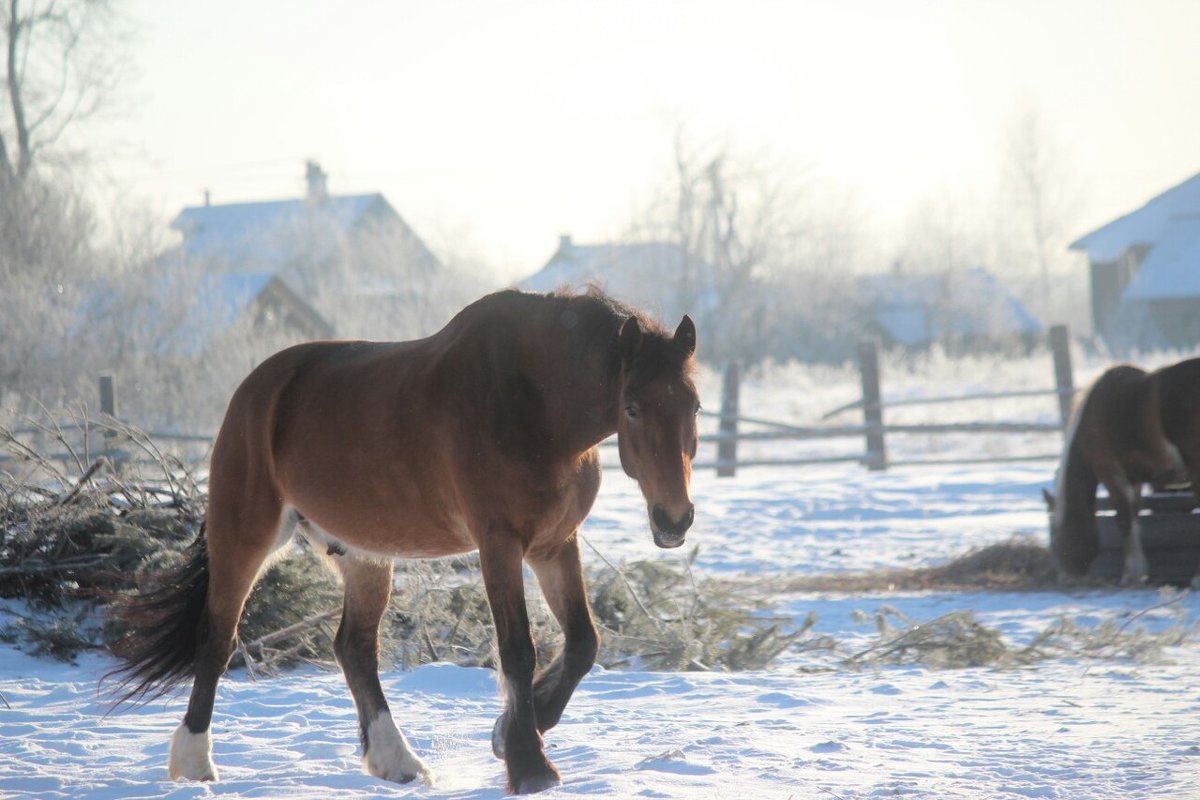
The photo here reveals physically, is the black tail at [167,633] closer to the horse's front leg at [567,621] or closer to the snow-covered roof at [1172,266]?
the horse's front leg at [567,621]

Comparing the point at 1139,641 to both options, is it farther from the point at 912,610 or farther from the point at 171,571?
the point at 171,571

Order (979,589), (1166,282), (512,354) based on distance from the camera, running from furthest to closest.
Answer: (1166,282) < (979,589) < (512,354)

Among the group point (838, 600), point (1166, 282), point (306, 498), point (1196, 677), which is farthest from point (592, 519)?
point (1166, 282)

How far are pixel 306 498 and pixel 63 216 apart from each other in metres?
22.3

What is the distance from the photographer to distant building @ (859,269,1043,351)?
50.7 meters

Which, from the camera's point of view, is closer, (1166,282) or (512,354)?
(512,354)

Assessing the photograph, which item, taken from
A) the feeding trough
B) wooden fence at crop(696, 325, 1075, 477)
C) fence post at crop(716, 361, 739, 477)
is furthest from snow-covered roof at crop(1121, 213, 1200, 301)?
the feeding trough

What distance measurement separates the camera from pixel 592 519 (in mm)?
12789

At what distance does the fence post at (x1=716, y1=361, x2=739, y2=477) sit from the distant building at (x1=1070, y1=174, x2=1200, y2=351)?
82.8 ft

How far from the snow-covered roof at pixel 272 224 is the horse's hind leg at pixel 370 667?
122 feet

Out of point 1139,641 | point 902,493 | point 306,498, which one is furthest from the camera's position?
point 902,493

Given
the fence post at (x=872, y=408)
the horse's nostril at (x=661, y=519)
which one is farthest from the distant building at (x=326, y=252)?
the horse's nostril at (x=661, y=519)

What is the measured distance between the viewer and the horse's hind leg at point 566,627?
431 centimetres

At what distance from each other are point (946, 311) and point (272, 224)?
28.4 meters
